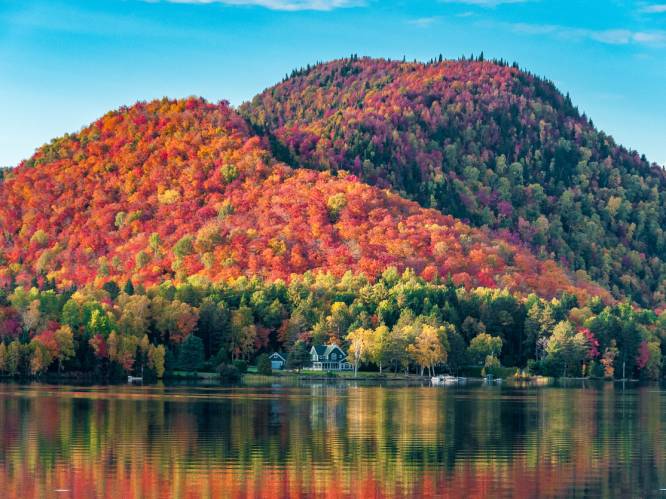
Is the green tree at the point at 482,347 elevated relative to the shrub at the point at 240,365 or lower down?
elevated

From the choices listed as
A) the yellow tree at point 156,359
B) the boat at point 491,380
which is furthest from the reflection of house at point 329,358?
the yellow tree at point 156,359

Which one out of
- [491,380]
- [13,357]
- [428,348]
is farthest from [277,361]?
[13,357]

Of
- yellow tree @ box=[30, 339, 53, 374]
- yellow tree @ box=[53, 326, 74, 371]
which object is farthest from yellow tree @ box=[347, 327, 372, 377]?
yellow tree @ box=[30, 339, 53, 374]

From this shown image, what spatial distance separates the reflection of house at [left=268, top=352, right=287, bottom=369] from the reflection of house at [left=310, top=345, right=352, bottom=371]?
385cm

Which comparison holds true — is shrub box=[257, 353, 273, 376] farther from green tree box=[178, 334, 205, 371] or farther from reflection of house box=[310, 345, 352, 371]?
reflection of house box=[310, 345, 352, 371]

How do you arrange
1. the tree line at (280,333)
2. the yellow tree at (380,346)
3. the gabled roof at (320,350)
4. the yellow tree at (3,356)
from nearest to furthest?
the yellow tree at (3,356) < the tree line at (280,333) < the yellow tree at (380,346) < the gabled roof at (320,350)

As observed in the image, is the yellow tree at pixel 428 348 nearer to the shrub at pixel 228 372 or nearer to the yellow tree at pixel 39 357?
the shrub at pixel 228 372

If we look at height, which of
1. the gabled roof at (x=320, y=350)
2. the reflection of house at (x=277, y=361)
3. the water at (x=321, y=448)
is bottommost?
the water at (x=321, y=448)

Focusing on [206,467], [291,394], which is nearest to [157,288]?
[291,394]

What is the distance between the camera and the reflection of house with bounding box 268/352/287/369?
597ft

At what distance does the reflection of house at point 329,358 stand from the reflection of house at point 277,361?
3.85 metres

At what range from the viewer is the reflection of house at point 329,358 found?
18050 centimetres

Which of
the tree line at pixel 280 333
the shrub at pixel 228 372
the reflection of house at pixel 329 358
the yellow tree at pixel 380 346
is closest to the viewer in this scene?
the tree line at pixel 280 333

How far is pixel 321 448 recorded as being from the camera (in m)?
68.8
